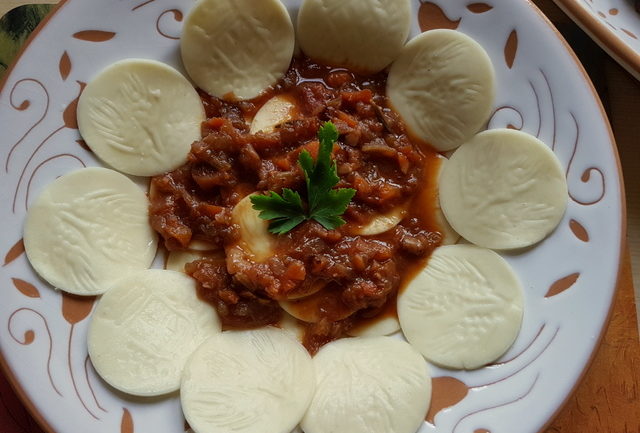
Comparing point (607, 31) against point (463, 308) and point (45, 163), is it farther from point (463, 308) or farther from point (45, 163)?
point (45, 163)

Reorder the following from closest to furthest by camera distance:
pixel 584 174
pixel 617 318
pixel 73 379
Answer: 1. pixel 73 379
2. pixel 584 174
3. pixel 617 318

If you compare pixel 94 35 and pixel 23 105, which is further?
pixel 94 35

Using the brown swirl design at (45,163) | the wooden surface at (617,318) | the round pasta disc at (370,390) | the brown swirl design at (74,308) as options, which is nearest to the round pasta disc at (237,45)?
the brown swirl design at (45,163)

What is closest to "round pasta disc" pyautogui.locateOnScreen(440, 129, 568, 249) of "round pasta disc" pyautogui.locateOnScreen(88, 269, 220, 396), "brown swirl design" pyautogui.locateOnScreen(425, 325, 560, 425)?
"brown swirl design" pyautogui.locateOnScreen(425, 325, 560, 425)

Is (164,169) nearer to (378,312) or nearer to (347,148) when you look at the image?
(347,148)

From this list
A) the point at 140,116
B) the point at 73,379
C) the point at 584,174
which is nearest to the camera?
the point at 73,379

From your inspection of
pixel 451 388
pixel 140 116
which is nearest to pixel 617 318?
pixel 451 388
